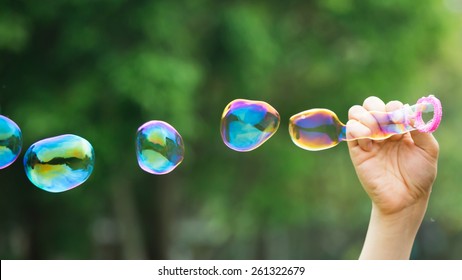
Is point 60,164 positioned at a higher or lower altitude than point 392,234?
higher

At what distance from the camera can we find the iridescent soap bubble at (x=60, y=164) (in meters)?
3.03

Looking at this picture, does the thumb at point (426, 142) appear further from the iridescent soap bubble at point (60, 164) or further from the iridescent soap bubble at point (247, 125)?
the iridescent soap bubble at point (60, 164)

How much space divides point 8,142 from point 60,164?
0.22 meters

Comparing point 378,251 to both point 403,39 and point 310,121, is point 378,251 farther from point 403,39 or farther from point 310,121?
point 403,39

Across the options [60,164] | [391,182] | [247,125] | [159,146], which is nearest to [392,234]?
[391,182]

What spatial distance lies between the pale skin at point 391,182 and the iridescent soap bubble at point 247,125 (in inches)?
30.1

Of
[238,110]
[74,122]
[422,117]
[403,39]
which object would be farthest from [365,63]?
[422,117]

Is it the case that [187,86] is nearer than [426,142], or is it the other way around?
[426,142]

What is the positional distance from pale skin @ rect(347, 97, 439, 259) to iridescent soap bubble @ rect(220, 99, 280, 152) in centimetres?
77

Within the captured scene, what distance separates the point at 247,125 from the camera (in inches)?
117

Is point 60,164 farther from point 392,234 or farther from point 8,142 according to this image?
point 392,234

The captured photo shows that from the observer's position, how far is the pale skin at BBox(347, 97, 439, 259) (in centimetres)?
218

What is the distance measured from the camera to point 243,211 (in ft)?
41.1

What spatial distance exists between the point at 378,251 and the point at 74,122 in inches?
243
